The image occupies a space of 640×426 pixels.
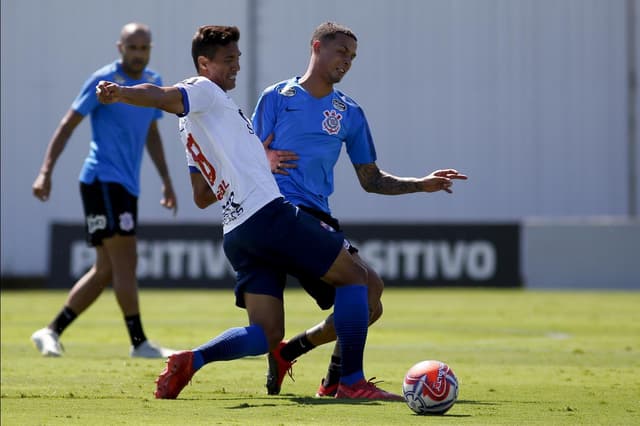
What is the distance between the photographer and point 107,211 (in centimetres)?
1046

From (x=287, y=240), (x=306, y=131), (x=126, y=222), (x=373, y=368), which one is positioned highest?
(x=306, y=131)

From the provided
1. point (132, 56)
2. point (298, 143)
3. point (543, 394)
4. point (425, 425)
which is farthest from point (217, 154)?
point (132, 56)

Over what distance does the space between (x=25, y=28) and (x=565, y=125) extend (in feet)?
38.7

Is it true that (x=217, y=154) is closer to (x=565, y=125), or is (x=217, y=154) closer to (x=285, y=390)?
(x=285, y=390)

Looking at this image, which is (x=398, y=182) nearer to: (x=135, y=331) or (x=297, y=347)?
(x=297, y=347)

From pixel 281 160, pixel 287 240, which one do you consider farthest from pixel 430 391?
pixel 281 160

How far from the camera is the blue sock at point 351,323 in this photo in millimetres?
7223

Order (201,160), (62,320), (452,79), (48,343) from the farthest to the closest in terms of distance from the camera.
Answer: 1. (452,79)
2. (62,320)
3. (48,343)
4. (201,160)

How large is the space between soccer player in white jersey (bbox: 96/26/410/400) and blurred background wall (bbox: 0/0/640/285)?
20.5 metres

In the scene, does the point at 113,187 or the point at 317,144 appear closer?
the point at 317,144

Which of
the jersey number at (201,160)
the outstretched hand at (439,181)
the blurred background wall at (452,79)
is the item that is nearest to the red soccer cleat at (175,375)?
the jersey number at (201,160)

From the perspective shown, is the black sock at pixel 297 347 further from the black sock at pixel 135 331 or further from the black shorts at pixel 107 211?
the black shorts at pixel 107 211

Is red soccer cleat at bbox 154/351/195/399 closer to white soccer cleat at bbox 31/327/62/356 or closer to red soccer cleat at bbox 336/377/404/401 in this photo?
red soccer cleat at bbox 336/377/404/401

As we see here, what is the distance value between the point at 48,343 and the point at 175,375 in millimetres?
3566
